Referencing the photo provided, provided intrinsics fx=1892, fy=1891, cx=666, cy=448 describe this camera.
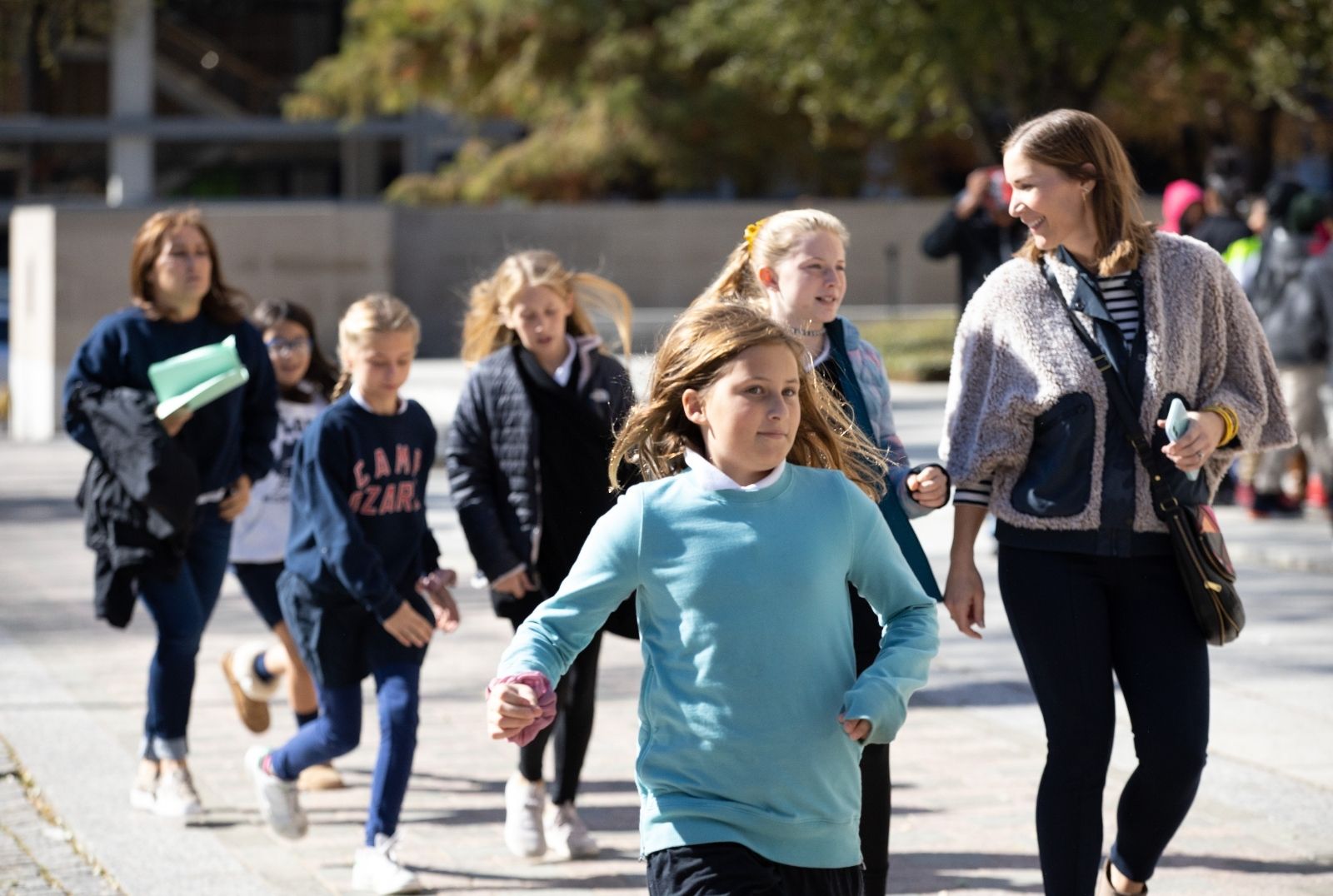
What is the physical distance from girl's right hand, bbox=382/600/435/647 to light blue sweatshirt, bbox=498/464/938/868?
1.85m

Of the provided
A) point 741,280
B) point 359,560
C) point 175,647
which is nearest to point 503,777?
point 175,647

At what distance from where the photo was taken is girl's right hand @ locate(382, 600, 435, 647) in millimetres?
5109

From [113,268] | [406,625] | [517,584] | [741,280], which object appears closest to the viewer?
[741,280]

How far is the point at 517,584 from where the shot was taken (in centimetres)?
539

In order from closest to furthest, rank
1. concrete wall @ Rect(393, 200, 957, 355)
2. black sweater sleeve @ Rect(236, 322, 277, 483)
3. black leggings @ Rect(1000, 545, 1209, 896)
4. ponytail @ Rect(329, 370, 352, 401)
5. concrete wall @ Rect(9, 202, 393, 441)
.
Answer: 1. black leggings @ Rect(1000, 545, 1209, 896)
2. ponytail @ Rect(329, 370, 352, 401)
3. black sweater sleeve @ Rect(236, 322, 277, 483)
4. concrete wall @ Rect(9, 202, 393, 441)
5. concrete wall @ Rect(393, 200, 957, 355)

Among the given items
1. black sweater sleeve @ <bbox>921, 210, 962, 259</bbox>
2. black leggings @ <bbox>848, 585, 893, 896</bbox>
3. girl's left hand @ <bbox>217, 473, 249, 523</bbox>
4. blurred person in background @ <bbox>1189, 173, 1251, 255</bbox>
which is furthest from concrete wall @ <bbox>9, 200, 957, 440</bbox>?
black leggings @ <bbox>848, 585, 893, 896</bbox>

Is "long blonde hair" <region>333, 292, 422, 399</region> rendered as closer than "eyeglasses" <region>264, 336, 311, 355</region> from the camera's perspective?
Yes

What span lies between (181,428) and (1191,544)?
131 inches

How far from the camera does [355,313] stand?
540 cm

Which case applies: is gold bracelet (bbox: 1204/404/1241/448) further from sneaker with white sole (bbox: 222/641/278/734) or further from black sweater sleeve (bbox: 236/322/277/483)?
sneaker with white sole (bbox: 222/641/278/734)

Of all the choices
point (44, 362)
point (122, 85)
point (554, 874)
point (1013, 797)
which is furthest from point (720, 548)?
point (122, 85)

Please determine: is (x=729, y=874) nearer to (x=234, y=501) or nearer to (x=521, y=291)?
(x=521, y=291)

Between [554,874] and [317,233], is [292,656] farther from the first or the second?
[317,233]

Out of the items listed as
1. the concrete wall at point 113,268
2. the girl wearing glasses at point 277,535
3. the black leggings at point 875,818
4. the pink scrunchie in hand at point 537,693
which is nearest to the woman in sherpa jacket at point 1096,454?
the black leggings at point 875,818
